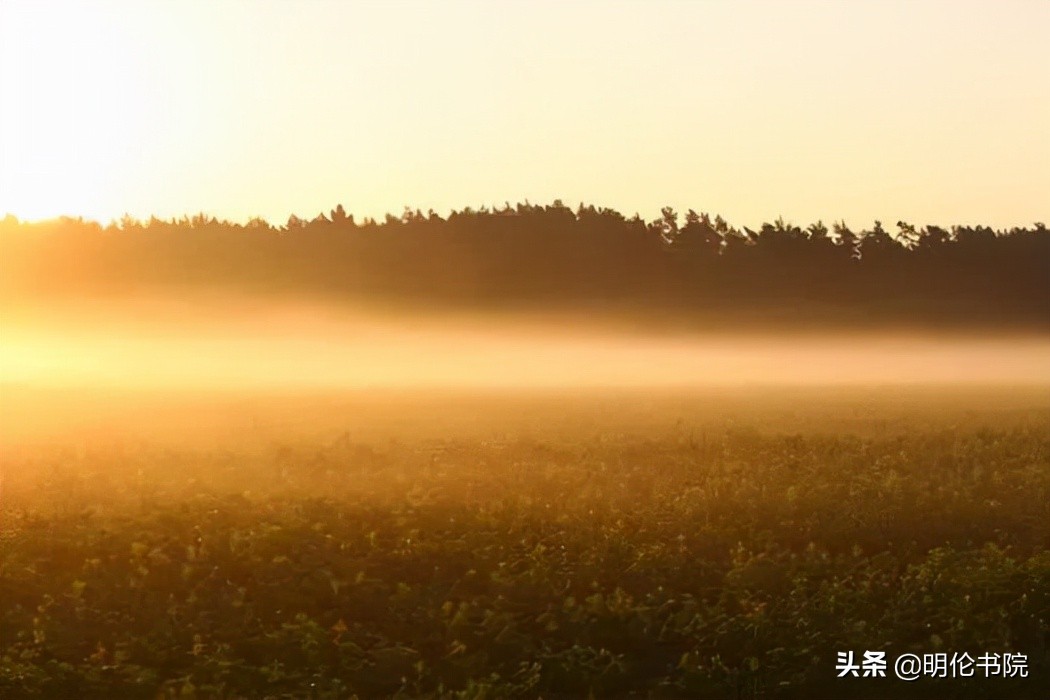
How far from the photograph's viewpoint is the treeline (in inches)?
2445

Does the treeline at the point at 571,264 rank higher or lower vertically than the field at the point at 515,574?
higher

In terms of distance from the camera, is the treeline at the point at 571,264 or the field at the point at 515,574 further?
the treeline at the point at 571,264

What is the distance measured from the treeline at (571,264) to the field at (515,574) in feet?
142

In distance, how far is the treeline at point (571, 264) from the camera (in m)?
62.1

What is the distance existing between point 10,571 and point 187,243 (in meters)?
52.6

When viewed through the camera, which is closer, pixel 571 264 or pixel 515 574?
pixel 515 574

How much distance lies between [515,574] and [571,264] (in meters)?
53.2

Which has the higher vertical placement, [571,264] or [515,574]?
[571,264]

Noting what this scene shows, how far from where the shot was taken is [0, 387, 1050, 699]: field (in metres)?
10.0

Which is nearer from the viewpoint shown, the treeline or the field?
the field

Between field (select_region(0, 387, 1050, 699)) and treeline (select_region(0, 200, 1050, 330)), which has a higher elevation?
treeline (select_region(0, 200, 1050, 330))

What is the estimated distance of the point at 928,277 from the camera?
69.9m

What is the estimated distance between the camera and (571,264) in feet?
212

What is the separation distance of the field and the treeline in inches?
1708
